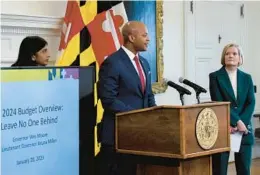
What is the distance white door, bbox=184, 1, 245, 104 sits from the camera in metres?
4.99

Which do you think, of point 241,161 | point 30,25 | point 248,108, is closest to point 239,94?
point 248,108

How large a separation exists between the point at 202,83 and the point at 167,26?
762 mm

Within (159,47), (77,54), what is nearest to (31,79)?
(77,54)

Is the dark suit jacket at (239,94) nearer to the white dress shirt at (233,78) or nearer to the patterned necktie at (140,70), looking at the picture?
the white dress shirt at (233,78)

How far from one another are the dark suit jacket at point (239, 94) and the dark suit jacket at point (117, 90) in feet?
3.50

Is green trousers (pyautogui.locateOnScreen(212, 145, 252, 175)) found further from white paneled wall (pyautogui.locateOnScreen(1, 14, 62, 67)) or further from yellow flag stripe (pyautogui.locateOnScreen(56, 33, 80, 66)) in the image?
white paneled wall (pyautogui.locateOnScreen(1, 14, 62, 67))

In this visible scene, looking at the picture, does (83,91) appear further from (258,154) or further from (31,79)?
(258,154)

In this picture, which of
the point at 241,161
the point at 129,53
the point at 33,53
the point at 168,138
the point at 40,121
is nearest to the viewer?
the point at 40,121

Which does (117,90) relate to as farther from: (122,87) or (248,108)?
(248,108)

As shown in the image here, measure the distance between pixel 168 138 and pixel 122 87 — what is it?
0.43 metres

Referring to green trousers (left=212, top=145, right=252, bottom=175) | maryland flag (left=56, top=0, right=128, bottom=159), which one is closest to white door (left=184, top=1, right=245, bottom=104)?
maryland flag (left=56, top=0, right=128, bottom=159)

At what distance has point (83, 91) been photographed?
1.91 meters

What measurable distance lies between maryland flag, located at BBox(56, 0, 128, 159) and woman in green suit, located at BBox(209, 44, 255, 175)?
2.61ft

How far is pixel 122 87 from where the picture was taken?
2.50 m
